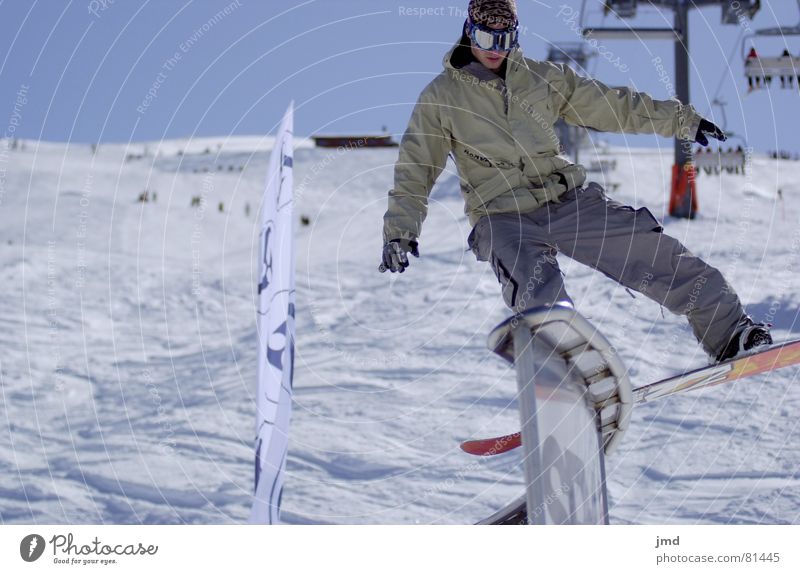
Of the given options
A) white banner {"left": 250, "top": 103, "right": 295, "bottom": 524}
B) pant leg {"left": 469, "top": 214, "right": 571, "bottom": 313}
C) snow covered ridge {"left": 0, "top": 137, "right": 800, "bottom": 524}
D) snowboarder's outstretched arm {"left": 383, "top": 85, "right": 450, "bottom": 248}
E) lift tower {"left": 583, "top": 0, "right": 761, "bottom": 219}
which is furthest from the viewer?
lift tower {"left": 583, "top": 0, "right": 761, "bottom": 219}

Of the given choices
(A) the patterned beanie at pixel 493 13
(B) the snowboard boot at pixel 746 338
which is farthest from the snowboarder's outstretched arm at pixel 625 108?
(B) the snowboard boot at pixel 746 338

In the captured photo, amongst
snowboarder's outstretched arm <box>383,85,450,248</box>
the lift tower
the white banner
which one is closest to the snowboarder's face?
snowboarder's outstretched arm <box>383,85,450,248</box>

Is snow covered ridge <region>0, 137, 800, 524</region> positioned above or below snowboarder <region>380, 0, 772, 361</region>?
below

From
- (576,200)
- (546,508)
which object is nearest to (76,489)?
(576,200)

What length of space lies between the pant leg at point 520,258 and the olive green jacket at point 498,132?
0.09 meters

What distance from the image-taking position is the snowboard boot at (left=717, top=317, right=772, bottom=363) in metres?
4.82

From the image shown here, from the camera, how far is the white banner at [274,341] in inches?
207

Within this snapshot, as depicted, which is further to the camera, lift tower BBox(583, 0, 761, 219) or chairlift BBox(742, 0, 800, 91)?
lift tower BBox(583, 0, 761, 219)

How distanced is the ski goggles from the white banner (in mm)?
1560

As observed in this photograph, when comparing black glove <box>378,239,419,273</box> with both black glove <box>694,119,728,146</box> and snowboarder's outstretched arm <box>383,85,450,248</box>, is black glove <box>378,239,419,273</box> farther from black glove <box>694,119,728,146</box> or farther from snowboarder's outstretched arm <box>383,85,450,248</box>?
black glove <box>694,119,728,146</box>

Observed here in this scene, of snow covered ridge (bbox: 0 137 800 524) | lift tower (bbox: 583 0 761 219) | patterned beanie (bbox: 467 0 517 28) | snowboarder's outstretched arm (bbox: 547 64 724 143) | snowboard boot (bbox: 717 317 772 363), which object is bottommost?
snow covered ridge (bbox: 0 137 800 524)

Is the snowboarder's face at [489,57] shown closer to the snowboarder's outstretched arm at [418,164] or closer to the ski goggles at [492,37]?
the ski goggles at [492,37]

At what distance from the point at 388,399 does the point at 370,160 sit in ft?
76.4
